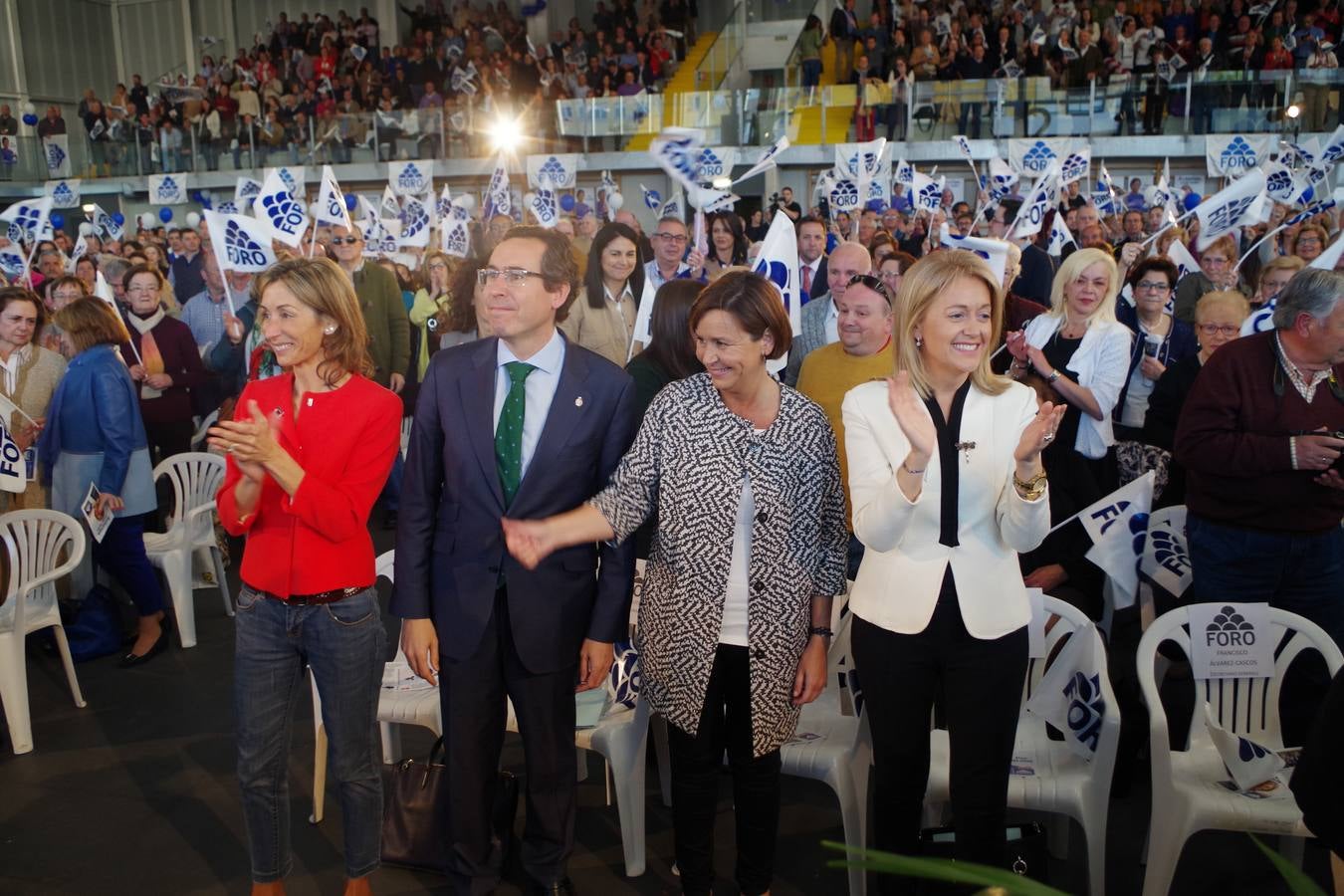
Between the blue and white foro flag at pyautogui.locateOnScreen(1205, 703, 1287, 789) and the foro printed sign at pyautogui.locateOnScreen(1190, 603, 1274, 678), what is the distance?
337mm

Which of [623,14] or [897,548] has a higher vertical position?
[623,14]

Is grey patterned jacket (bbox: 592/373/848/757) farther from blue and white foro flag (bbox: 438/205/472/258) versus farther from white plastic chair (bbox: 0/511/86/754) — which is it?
blue and white foro flag (bbox: 438/205/472/258)

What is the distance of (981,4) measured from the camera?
66.4 ft

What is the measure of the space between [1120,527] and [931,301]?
1.88 metres

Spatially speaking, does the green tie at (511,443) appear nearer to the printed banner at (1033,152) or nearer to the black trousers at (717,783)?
the black trousers at (717,783)

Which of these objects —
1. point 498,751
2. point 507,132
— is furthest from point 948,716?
point 507,132

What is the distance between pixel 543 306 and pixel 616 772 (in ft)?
4.52

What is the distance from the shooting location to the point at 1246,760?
2652 millimetres

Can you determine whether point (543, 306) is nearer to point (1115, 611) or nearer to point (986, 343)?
point (986, 343)

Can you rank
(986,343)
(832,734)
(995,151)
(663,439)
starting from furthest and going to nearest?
(995,151)
(832,734)
(663,439)
(986,343)

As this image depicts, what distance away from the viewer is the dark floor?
314 centimetres

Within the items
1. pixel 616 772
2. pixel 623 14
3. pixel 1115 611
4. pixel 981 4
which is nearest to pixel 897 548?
pixel 616 772

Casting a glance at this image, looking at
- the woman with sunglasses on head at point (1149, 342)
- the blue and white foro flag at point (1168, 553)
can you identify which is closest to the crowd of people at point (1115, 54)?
the woman with sunglasses on head at point (1149, 342)

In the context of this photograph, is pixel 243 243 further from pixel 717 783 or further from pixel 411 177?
pixel 411 177
